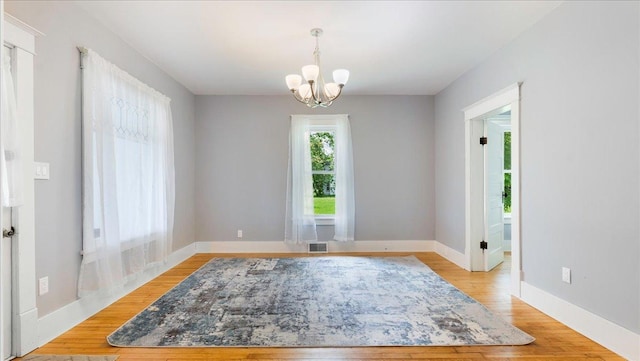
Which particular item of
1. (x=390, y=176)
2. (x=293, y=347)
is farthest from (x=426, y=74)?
A: (x=293, y=347)

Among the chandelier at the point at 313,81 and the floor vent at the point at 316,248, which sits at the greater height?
the chandelier at the point at 313,81

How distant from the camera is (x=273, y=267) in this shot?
4.75 meters

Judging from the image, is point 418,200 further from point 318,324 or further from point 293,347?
point 293,347

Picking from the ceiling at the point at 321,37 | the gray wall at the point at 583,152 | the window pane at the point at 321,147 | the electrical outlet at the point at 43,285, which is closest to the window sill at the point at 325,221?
the window pane at the point at 321,147

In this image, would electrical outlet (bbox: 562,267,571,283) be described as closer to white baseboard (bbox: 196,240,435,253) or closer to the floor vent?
white baseboard (bbox: 196,240,435,253)

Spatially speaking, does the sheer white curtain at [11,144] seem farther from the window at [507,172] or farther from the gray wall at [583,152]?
the window at [507,172]

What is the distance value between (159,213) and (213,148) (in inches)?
72.6

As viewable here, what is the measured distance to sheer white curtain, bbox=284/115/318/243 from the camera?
5707 millimetres

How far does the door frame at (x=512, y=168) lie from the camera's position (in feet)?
11.6

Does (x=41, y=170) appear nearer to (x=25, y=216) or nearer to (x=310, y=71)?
(x=25, y=216)

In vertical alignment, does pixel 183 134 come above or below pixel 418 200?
above

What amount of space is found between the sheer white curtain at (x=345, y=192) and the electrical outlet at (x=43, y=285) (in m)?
3.83

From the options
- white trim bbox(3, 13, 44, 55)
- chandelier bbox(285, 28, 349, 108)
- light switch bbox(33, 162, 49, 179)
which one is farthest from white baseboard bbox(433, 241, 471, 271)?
white trim bbox(3, 13, 44, 55)

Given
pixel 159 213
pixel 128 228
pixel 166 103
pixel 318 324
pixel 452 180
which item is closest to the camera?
pixel 318 324
